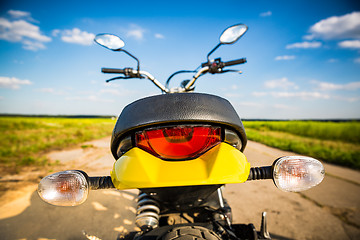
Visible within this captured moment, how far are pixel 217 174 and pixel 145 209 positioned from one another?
0.67m

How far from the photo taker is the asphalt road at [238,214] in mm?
1917

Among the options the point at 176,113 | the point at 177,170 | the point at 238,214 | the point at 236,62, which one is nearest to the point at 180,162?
the point at 177,170

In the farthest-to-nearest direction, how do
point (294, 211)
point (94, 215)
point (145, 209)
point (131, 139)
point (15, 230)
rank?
point (294, 211) < point (94, 215) < point (15, 230) < point (145, 209) < point (131, 139)

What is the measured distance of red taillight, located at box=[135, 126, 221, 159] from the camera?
2.34 ft

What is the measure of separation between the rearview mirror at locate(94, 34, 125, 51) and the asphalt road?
1969 millimetres

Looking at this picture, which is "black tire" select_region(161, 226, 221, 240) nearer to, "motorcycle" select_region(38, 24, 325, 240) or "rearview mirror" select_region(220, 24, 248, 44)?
"motorcycle" select_region(38, 24, 325, 240)

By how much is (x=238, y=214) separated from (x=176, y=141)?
2186mm

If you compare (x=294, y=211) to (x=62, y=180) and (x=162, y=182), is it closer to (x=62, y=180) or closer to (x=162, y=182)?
(x=162, y=182)

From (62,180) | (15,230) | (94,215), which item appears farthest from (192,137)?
(15,230)

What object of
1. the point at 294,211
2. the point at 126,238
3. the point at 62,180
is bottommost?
the point at 294,211

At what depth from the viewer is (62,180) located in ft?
2.09

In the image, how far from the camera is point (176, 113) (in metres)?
0.68

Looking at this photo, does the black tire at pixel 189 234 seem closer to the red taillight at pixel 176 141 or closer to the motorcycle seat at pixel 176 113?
the red taillight at pixel 176 141

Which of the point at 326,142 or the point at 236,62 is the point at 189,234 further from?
the point at 326,142
